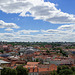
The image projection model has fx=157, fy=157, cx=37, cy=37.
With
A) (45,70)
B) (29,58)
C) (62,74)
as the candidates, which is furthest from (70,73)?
(29,58)

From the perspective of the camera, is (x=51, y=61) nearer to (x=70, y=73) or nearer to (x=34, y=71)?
(x=34, y=71)

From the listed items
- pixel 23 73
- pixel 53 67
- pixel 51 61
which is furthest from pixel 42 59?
pixel 23 73

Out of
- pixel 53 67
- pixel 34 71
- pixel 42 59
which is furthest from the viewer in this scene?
pixel 42 59

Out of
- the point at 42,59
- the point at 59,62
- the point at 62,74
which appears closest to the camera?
the point at 62,74

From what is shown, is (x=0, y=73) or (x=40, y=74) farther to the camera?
(x=40, y=74)

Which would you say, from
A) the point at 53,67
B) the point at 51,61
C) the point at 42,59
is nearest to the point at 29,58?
A: the point at 42,59

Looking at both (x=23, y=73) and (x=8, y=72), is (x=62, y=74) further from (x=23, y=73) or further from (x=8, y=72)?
(x=8, y=72)

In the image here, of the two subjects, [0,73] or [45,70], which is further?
[45,70]

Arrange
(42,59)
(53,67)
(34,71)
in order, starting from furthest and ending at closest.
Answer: (42,59)
(53,67)
(34,71)

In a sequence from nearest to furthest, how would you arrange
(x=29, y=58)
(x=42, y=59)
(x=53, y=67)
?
(x=53, y=67)
(x=42, y=59)
(x=29, y=58)
